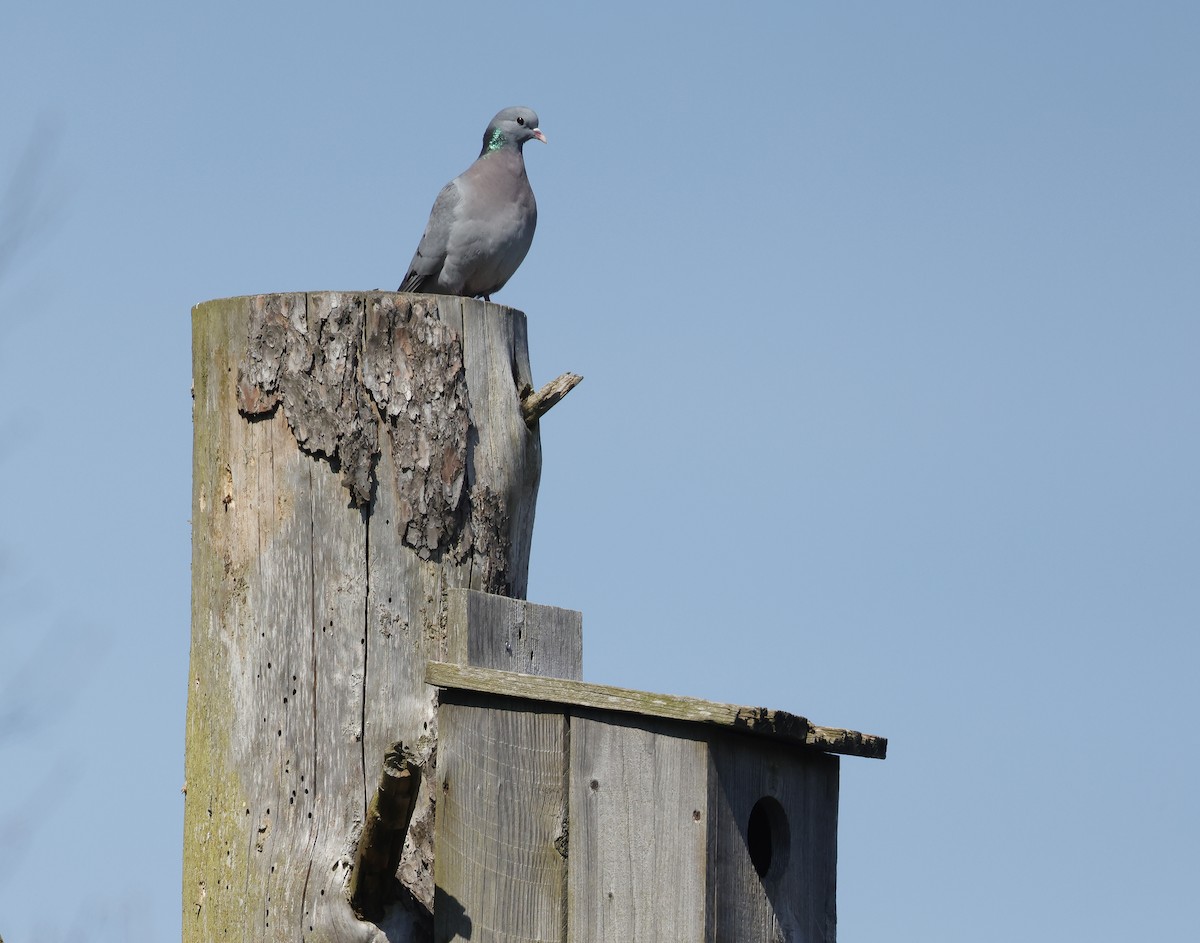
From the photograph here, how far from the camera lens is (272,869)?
3.56m

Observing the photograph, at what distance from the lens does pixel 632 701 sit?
3.53 metres

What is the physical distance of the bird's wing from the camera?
5664 mm

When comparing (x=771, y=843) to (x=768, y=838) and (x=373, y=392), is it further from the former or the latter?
(x=373, y=392)

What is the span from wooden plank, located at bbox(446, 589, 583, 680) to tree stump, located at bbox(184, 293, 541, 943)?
40 mm

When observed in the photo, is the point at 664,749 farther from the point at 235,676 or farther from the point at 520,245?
the point at 520,245

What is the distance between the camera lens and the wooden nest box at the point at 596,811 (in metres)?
3.48

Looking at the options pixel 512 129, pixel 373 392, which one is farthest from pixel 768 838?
pixel 512 129

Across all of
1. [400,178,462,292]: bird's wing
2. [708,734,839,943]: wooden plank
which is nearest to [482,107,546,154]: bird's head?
[400,178,462,292]: bird's wing

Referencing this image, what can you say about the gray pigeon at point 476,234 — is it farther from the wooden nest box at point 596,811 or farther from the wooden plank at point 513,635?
the wooden nest box at point 596,811

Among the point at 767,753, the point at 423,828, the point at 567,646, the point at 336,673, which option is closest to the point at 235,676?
the point at 336,673

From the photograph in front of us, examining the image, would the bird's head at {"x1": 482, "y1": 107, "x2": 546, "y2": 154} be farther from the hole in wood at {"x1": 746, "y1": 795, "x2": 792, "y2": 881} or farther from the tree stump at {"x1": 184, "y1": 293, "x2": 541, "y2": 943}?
the hole in wood at {"x1": 746, "y1": 795, "x2": 792, "y2": 881}

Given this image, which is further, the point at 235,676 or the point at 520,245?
the point at 520,245

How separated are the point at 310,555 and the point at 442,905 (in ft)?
2.76

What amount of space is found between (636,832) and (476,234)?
270 cm
